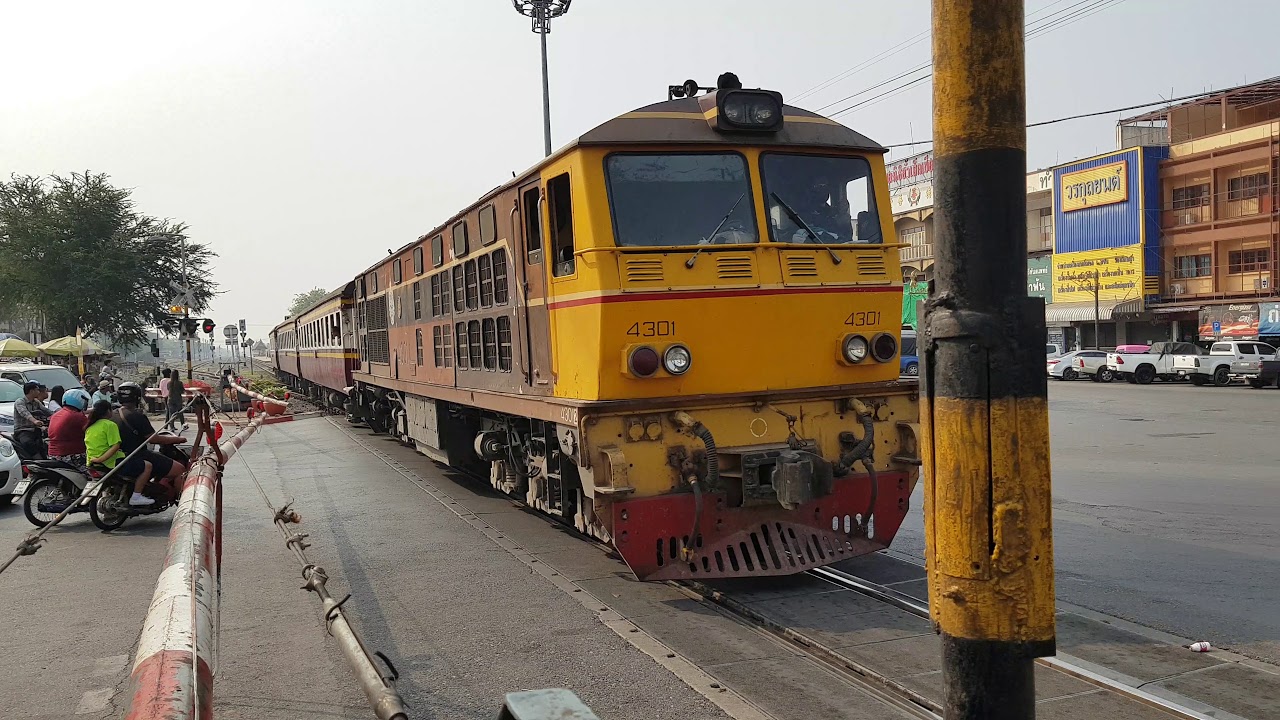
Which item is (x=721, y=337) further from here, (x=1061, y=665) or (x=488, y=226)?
(x=488, y=226)

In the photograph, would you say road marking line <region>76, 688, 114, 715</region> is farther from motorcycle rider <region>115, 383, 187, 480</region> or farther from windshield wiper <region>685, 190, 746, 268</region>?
motorcycle rider <region>115, 383, 187, 480</region>

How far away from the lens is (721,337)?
22.8 ft

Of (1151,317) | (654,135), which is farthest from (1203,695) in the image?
(1151,317)

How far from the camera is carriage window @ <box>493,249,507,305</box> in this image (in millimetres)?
8914

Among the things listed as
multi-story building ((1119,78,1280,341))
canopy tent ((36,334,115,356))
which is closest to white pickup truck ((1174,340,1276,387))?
multi-story building ((1119,78,1280,341))

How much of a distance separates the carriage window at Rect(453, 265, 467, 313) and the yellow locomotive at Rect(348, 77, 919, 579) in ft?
9.17

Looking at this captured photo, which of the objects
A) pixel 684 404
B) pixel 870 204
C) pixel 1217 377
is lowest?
pixel 1217 377

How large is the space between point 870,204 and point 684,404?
2329 millimetres

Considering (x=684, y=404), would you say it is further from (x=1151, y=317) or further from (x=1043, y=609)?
(x=1151, y=317)

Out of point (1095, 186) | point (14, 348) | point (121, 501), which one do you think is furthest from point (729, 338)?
point (1095, 186)

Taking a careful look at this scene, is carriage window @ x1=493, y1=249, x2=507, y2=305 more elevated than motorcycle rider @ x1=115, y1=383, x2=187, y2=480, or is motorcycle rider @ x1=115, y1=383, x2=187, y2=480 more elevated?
carriage window @ x1=493, y1=249, x2=507, y2=305

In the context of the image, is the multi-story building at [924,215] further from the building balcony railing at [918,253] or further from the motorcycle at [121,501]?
the motorcycle at [121,501]

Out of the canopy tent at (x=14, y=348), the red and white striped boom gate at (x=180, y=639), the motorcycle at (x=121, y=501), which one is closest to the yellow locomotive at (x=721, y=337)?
the red and white striped boom gate at (x=180, y=639)

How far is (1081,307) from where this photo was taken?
41438 mm
